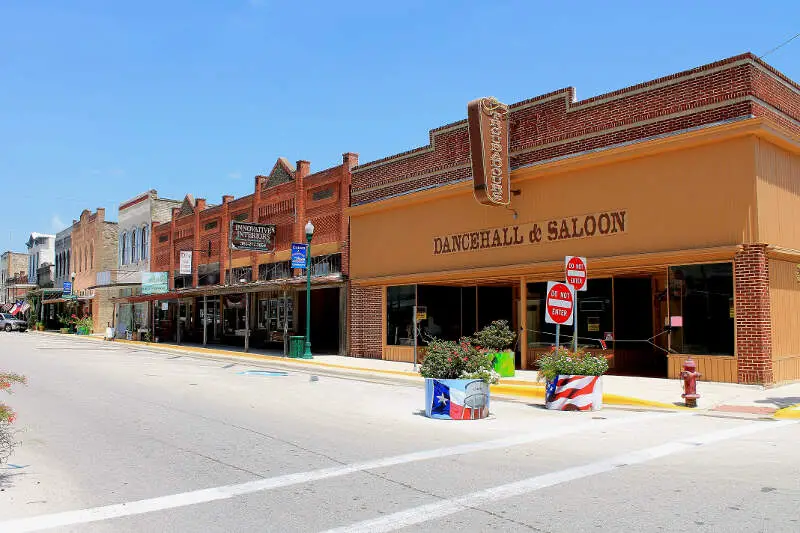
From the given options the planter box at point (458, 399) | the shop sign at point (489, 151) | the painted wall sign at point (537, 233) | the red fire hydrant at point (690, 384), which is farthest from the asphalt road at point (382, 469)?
the shop sign at point (489, 151)

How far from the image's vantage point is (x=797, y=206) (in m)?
16.1

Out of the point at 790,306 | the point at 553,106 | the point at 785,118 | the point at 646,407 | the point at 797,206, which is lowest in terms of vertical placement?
the point at 646,407

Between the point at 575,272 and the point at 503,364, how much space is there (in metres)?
4.43

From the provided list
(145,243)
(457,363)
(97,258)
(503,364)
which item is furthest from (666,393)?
(97,258)

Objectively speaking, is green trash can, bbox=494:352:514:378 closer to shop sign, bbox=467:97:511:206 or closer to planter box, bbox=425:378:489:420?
shop sign, bbox=467:97:511:206

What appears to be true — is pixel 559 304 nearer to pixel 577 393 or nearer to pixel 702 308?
pixel 577 393

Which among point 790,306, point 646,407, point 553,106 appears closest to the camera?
point 646,407

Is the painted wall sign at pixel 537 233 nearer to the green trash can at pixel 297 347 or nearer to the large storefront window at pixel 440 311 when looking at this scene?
the large storefront window at pixel 440 311

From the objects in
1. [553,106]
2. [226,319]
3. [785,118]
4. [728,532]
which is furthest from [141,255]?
[728,532]

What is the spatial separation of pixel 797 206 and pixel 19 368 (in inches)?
835

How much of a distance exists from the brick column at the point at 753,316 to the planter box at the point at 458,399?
652 cm

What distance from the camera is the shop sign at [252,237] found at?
3072 centimetres

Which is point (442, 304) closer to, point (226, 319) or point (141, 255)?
point (226, 319)

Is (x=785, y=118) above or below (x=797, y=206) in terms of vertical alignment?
above
